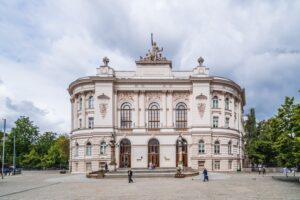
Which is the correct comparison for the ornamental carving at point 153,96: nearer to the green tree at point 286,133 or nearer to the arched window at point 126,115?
the arched window at point 126,115

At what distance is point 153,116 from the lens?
2650 inches

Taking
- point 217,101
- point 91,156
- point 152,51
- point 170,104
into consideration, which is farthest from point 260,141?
point 91,156

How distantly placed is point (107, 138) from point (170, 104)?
38.5 ft

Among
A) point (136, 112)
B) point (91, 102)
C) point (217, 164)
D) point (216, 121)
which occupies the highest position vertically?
point (91, 102)

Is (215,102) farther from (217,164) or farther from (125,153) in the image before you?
(125,153)

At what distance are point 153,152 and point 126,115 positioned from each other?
758cm

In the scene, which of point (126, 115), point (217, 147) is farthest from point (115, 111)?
point (217, 147)

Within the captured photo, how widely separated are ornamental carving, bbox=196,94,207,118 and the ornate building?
6.4 inches

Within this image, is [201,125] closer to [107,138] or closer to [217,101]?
[217,101]

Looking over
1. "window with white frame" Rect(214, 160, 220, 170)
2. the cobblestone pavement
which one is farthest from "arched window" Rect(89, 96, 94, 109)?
the cobblestone pavement

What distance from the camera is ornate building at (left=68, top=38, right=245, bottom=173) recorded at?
65.4 m

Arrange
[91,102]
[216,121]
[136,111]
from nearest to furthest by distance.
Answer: [136,111]
[216,121]
[91,102]

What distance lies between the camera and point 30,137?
89688mm

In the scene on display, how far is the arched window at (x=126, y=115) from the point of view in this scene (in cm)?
6706
